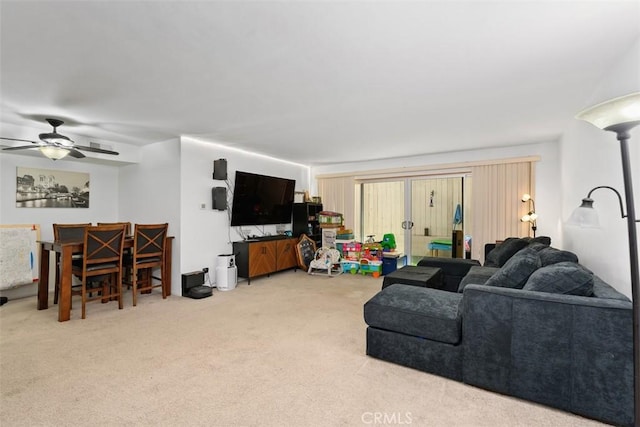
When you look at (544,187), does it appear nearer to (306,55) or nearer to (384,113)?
(384,113)

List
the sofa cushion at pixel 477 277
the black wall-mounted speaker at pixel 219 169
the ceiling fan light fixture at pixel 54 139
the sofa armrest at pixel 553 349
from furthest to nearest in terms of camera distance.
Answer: the black wall-mounted speaker at pixel 219 169
the ceiling fan light fixture at pixel 54 139
the sofa cushion at pixel 477 277
the sofa armrest at pixel 553 349

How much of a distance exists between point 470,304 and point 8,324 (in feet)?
15.1

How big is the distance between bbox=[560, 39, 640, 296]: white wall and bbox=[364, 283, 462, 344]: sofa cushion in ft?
3.65

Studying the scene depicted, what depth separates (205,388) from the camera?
2053 mm

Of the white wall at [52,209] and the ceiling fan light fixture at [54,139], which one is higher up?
the ceiling fan light fixture at [54,139]

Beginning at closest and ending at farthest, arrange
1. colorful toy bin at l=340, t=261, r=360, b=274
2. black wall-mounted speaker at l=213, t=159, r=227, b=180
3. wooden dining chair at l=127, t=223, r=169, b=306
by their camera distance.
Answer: wooden dining chair at l=127, t=223, r=169, b=306
black wall-mounted speaker at l=213, t=159, r=227, b=180
colorful toy bin at l=340, t=261, r=360, b=274

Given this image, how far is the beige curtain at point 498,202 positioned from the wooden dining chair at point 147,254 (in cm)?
507

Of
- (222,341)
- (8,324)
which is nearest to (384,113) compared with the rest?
(222,341)

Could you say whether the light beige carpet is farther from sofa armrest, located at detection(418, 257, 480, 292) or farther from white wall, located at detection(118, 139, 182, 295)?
sofa armrest, located at detection(418, 257, 480, 292)

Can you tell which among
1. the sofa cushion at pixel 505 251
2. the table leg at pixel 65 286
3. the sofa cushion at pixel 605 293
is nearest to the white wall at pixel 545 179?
the sofa cushion at pixel 505 251

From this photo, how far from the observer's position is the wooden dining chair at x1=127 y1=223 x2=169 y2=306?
3.98 metres

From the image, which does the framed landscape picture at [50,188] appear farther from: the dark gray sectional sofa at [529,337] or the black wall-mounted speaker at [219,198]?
the dark gray sectional sofa at [529,337]

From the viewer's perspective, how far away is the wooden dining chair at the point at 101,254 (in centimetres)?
349
